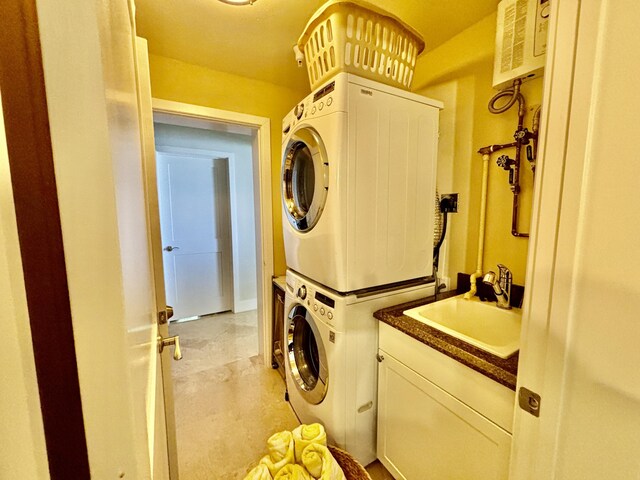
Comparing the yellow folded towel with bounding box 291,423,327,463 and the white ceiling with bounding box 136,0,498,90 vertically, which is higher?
the white ceiling with bounding box 136,0,498,90

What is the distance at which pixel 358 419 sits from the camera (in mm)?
1293

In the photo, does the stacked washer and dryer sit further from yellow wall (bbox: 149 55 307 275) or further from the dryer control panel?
yellow wall (bbox: 149 55 307 275)

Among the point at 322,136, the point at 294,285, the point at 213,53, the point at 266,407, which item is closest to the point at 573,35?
the point at 322,136

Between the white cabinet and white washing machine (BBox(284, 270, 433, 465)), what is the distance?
6cm

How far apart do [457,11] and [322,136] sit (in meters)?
0.97

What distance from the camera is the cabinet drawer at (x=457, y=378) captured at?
0.80 meters

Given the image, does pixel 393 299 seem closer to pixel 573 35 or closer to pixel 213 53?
pixel 573 35

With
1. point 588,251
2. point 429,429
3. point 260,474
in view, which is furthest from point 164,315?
point 588,251

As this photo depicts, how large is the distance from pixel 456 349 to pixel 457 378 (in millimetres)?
102

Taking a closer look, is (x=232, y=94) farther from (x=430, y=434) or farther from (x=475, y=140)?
(x=430, y=434)

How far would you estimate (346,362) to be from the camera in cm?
121

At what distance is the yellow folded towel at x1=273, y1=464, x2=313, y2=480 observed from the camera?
1.07 meters

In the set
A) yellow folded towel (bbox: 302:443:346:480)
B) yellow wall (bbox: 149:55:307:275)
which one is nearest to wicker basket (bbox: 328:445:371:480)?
yellow folded towel (bbox: 302:443:346:480)

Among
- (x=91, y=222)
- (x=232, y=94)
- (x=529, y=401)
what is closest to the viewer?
(x=91, y=222)
